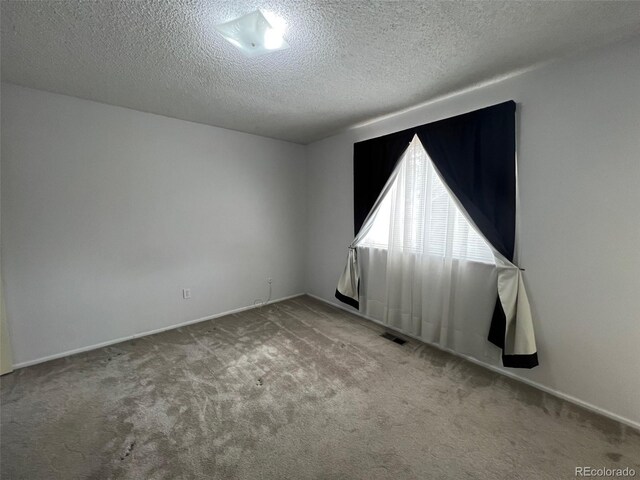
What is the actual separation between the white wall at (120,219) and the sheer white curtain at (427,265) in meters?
1.72

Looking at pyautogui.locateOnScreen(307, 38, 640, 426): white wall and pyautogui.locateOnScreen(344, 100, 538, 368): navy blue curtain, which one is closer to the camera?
pyautogui.locateOnScreen(307, 38, 640, 426): white wall

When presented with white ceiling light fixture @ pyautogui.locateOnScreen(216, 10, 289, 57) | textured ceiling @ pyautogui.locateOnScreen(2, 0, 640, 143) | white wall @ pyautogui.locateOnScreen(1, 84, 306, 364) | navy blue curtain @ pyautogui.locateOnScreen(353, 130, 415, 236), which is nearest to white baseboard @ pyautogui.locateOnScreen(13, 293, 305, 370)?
white wall @ pyautogui.locateOnScreen(1, 84, 306, 364)

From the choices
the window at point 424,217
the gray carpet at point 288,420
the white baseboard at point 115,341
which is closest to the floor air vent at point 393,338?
the gray carpet at point 288,420

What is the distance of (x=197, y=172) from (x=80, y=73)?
4.30ft

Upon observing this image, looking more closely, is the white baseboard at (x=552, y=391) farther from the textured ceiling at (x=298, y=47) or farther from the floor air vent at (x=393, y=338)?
the textured ceiling at (x=298, y=47)

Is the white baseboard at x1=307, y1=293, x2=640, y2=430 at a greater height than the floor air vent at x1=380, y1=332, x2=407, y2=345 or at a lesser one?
lesser

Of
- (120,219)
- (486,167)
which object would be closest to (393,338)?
(486,167)

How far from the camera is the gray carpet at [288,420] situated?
144 cm

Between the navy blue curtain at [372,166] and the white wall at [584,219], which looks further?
the navy blue curtain at [372,166]

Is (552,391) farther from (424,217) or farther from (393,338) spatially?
(424,217)

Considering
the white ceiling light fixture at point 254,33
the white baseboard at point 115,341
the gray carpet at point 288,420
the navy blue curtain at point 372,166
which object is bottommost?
the gray carpet at point 288,420

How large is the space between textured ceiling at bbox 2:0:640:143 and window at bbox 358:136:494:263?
66cm

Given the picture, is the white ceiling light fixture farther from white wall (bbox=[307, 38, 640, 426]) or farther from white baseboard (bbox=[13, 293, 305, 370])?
white baseboard (bbox=[13, 293, 305, 370])

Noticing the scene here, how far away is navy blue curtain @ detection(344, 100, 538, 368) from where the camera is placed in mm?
2100
